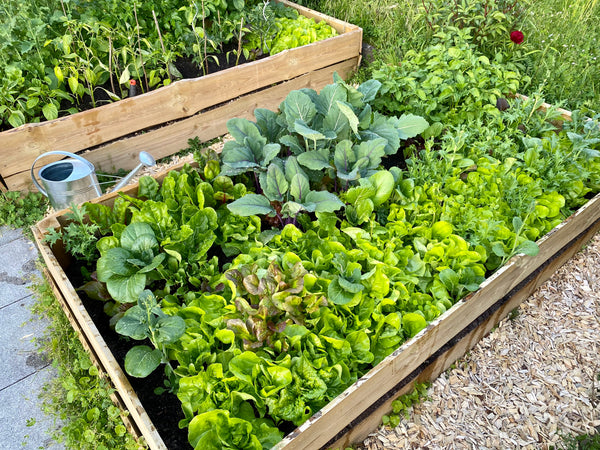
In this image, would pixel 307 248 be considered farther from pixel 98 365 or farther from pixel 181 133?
pixel 181 133

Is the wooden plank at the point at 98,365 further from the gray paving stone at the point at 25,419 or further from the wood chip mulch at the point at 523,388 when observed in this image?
the wood chip mulch at the point at 523,388

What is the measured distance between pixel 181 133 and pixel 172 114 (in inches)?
7.0

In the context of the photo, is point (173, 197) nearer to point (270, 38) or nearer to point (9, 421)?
point (9, 421)

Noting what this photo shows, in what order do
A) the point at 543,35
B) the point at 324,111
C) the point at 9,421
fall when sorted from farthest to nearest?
the point at 543,35
the point at 324,111
the point at 9,421

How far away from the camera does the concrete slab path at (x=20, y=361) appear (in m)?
1.78

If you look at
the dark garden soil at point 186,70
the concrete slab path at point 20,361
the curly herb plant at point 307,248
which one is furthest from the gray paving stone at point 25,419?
the dark garden soil at point 186,70

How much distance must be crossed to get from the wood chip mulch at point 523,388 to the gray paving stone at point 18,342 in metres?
1.66

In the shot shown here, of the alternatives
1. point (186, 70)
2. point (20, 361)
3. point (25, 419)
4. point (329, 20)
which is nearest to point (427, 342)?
point (25, 419)

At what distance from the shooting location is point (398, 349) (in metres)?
1.57

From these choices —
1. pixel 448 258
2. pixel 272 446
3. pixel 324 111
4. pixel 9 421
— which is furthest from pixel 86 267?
pixel 448 258

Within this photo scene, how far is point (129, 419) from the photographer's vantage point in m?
1.65

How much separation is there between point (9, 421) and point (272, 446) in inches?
50.7

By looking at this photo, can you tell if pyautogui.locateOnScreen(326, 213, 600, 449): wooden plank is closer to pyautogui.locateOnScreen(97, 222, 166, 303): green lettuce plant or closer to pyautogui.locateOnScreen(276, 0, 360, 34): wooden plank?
pyautogui.locateOnScreen(97, 222, 166, 303): green lettuce plant

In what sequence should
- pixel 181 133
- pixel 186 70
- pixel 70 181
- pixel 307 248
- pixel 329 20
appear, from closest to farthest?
pixel 307 248 → pixel 70 181 → pixel 181 133 → pixel 186 70 → pixel 329 20
